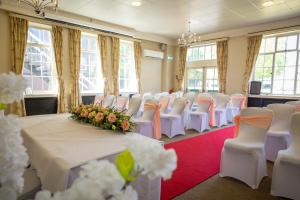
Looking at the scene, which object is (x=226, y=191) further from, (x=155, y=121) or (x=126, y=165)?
(x=126, y=165)

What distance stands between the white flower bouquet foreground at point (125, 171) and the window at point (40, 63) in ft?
21.4

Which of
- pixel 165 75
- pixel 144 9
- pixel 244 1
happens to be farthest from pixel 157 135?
pixel 165 75

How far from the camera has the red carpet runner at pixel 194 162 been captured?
2516 mm

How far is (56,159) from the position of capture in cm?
138

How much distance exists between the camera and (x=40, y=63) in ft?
20.6

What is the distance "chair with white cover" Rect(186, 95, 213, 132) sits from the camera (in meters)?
5.31

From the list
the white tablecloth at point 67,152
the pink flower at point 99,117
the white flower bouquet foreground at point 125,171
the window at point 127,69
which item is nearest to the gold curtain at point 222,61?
the window at point 127,69

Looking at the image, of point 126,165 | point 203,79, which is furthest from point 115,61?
point 126,165

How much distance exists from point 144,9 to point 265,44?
4.88 m

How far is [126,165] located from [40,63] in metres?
6.96

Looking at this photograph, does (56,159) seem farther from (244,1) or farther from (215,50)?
(215,50)

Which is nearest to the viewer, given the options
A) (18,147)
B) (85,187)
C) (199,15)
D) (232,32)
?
(85,187)

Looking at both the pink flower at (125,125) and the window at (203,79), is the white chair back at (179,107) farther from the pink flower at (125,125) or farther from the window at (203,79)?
the window at (203,79)

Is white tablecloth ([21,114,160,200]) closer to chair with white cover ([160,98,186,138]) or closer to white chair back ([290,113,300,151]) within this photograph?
white chair back ([290,113,300,151])
